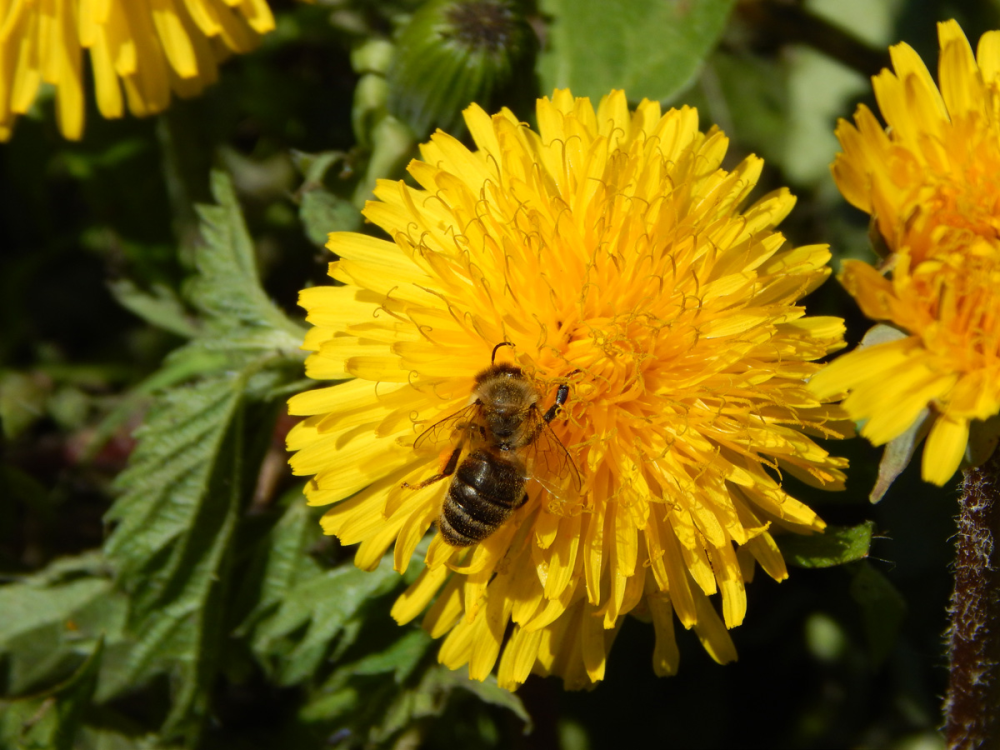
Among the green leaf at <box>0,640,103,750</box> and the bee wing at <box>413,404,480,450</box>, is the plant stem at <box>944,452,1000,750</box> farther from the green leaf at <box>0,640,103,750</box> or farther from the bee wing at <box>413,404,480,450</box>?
the green leaf at <box>0,640,103,750</box>

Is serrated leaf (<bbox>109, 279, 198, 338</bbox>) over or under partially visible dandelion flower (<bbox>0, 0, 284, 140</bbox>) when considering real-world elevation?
under

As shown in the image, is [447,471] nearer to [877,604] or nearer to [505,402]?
[505,402]

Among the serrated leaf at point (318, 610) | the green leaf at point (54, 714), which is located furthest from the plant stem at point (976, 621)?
the green leaf at point (54, 714)

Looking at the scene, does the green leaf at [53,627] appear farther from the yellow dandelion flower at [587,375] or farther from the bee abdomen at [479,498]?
the bee abdomen at [479,498]

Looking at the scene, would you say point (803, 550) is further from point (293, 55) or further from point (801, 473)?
point (293, 55)

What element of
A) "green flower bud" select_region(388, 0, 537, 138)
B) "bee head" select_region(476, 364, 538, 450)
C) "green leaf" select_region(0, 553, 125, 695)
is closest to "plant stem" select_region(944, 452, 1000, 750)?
"bee head" select_region(476, 364, 538, 450)

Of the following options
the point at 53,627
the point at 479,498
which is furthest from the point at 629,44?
the point at 53,627
